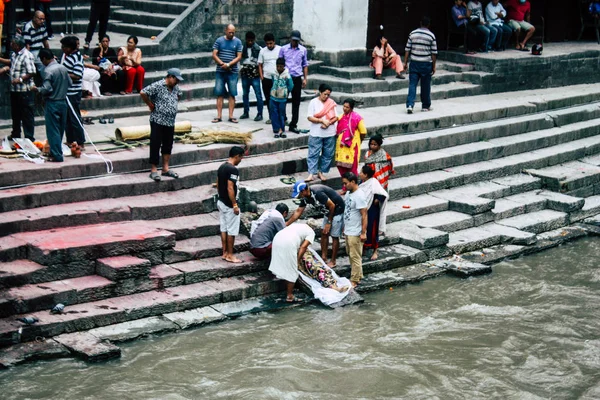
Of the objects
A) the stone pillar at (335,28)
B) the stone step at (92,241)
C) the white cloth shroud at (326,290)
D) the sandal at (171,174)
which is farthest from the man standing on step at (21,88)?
the stone pillar at (335,28)

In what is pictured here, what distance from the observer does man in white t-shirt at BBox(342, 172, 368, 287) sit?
36.8 feet

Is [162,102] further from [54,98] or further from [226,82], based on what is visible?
[226,82]

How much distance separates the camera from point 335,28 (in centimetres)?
1786

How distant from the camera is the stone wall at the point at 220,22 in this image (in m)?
16.8

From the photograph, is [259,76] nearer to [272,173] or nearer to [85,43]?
[272,173]

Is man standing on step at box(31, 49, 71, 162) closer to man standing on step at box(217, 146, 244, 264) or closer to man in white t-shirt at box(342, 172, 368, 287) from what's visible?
man standing on step at box(217, 146, 244, 264)

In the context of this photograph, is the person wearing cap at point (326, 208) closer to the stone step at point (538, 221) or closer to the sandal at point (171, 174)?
the sandal at point (171, 174)

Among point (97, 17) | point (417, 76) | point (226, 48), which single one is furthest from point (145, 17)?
point (417, 76)

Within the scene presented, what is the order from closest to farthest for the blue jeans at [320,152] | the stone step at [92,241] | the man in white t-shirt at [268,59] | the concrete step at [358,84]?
the stone step at [92,241]
the blue jeans at [320,152]
the man in white t-shirt at [268,59]
the concrete step at [358,84]

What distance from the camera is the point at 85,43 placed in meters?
15.9

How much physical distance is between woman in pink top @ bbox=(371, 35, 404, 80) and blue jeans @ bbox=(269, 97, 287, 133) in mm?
4108

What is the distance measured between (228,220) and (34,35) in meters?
5.13

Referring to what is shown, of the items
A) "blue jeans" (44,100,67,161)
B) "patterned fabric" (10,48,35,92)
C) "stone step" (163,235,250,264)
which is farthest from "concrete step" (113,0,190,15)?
"stone step" (163,235,250,264)

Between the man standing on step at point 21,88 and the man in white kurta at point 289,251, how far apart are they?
3976 mm
